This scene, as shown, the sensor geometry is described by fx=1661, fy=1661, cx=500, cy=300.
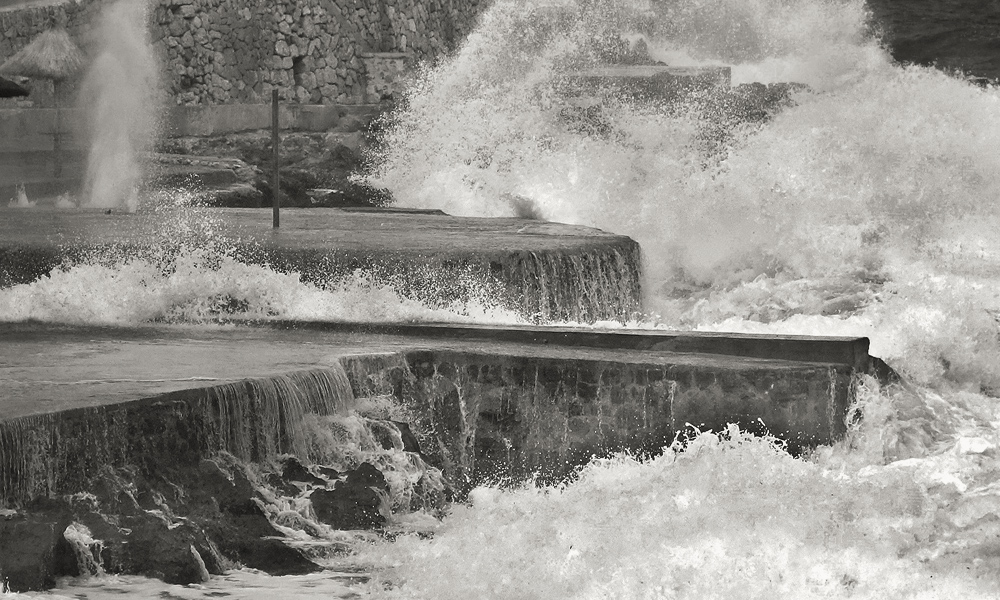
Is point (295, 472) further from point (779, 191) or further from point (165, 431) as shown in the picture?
point (779, 191)

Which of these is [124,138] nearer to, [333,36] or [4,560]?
[333,36]

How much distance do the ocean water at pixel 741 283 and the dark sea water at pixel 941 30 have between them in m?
3.87

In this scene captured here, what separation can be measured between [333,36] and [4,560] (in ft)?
49.4

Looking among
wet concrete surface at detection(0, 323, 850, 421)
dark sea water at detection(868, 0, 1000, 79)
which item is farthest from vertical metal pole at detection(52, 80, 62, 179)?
dark sea water at detection(868, 0, 1000, 79)

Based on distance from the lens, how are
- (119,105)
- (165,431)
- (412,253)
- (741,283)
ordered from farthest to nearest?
(119,105)
(741,283)
(412,253)
(165,431)

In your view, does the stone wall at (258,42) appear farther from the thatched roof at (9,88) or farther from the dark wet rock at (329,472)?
the dark wet rock at (329,472)

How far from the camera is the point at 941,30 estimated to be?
27.5m

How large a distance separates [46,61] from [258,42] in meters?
3.38

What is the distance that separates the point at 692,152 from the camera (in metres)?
15.0

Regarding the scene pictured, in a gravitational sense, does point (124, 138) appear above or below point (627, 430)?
above

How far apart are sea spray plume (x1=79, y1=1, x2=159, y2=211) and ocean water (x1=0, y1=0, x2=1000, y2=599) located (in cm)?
246

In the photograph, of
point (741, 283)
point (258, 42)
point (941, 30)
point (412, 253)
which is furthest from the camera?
point (941, 30)

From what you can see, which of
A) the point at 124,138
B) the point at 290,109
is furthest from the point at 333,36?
the point at 124,138

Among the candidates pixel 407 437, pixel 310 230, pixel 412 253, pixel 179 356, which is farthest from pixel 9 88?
pixel 310 230
